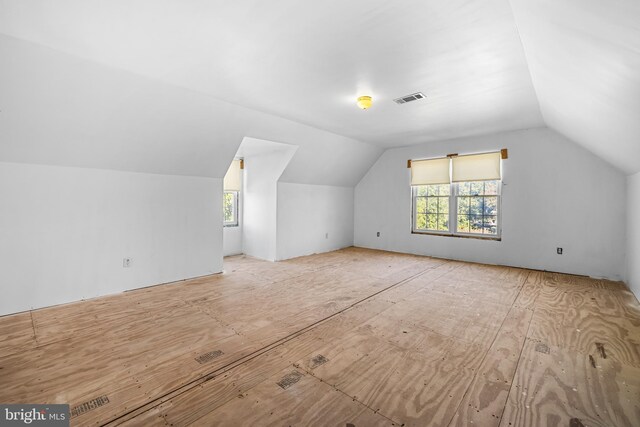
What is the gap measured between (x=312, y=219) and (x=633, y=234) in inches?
206

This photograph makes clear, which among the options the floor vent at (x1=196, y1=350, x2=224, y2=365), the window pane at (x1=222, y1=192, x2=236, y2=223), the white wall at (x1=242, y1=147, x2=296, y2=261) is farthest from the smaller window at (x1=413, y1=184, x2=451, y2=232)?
the floor vent at (x1=196, y1=350, x2=224, y2=365)

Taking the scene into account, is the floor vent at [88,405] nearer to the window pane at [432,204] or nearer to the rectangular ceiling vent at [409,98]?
the rectangular ceiling vent at [409,98]

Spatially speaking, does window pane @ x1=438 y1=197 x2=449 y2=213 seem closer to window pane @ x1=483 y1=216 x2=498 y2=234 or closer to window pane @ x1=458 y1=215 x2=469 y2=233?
window pane @ x1=458 y1=215 x2=469 y2=233

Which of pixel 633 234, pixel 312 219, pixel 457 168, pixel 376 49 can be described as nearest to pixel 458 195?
pixel 457 168

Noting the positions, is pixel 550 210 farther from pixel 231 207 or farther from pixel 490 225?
pixel 231 207

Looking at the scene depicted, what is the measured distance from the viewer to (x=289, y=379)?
1961 millimetres

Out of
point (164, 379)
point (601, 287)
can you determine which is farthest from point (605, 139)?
point (164, 379)

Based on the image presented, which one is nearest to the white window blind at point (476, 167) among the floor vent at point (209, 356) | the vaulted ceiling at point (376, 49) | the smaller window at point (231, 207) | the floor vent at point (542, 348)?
the vaulted ceiling at point (376, 49)

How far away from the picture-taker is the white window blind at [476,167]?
5.37 metres

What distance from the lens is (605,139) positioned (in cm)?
332

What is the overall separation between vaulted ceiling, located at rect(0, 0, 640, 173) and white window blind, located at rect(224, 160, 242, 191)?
2.75 meters

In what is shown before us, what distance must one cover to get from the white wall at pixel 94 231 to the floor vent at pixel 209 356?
91.0 inches

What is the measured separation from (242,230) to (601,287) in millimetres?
6399

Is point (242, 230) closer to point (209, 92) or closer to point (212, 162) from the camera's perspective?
point (212, 162)
